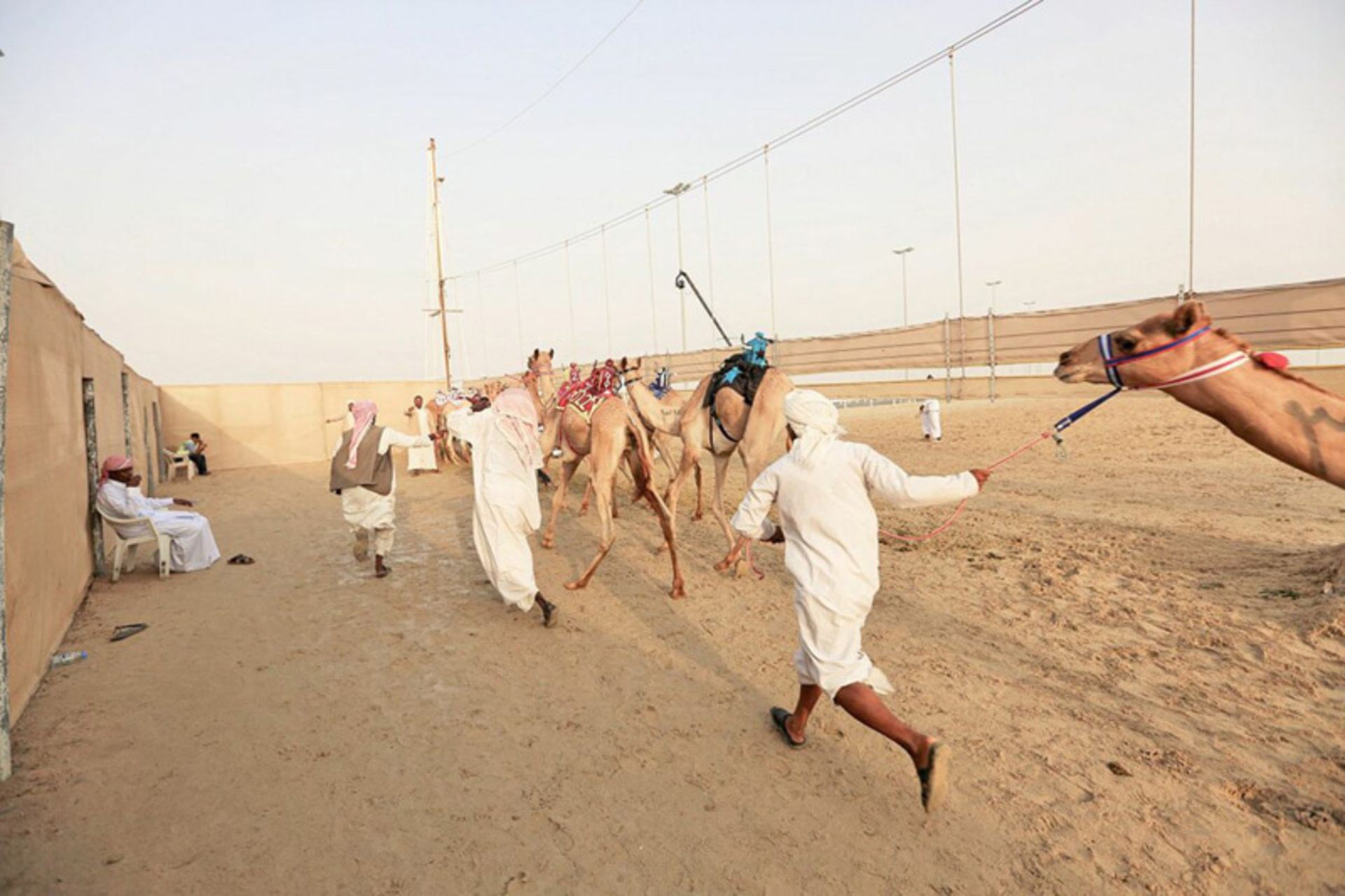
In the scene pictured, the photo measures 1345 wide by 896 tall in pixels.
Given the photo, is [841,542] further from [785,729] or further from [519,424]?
[519,424]

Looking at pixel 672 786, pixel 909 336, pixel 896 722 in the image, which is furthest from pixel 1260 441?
pixel 909 336

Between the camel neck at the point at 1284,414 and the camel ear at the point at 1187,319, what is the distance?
25cm

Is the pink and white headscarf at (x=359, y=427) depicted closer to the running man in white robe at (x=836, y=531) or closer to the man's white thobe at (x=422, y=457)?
the running man in white robe at (x=836, y=531)

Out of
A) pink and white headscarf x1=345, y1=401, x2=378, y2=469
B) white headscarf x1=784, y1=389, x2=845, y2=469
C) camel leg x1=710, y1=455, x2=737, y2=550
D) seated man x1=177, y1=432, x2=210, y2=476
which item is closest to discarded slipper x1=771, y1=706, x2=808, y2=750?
white headscarf x1=784, y1=389, x2=845, y2=469

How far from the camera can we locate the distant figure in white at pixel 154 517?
7012mm

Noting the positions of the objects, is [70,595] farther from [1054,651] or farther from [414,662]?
[1054,651]

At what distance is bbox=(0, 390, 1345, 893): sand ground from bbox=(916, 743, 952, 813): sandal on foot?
6.3 inches

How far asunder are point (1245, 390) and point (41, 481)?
24.7ft

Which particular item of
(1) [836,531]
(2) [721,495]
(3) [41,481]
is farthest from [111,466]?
(1) [836,531]

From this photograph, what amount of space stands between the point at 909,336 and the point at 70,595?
737 inches

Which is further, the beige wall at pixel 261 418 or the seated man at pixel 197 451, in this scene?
the beige wall at pixel 261 418

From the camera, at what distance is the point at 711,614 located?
562 cm

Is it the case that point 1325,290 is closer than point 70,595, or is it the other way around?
point 70,595

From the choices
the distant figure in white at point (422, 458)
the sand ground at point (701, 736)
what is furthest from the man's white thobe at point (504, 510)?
the distant figure in white at point (422, 458)
